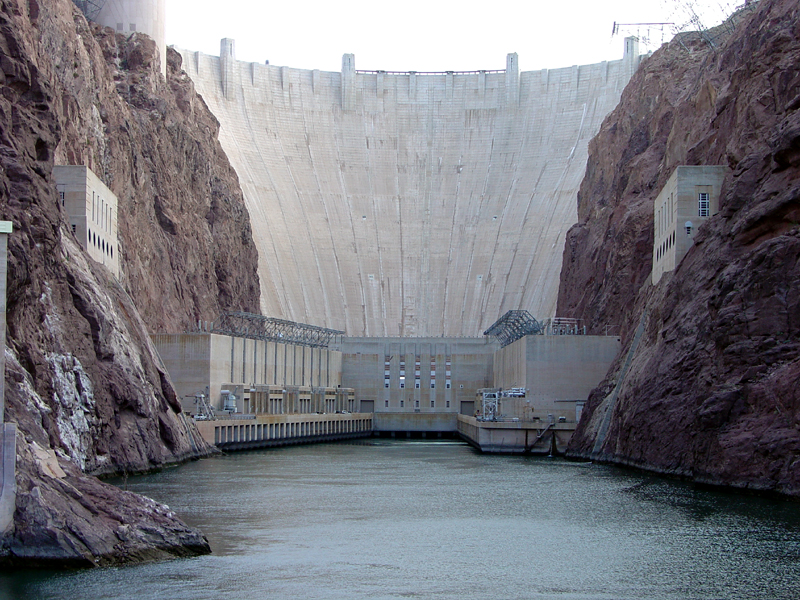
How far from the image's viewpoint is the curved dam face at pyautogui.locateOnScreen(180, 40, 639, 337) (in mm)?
104250

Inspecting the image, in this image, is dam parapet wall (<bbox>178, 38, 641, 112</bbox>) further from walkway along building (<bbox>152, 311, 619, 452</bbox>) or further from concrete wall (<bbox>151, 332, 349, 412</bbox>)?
concrete wall (<bbox>151, 332, 349, 412</bbox>)

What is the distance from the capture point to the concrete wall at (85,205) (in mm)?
57812

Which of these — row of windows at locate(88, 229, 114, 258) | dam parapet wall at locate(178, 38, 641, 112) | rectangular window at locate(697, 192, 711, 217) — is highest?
A: dam parapet wall at locate(178, 38, 641, 112)

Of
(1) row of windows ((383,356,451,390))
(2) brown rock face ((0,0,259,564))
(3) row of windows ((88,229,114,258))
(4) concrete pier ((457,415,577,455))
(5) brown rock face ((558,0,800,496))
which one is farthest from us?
(1) row of windows ((383,356,451,390))

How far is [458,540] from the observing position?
31.8 m

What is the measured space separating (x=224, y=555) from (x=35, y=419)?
1146cm

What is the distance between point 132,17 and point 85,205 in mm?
37187

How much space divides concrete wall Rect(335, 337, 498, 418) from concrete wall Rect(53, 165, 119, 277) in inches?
1575

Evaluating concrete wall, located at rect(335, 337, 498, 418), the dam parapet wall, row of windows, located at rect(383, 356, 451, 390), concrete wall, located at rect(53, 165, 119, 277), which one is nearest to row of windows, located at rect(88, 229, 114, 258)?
concrete wall, located at rect(53, 165, 119, 277)

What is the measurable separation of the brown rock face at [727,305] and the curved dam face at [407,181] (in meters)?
33.4

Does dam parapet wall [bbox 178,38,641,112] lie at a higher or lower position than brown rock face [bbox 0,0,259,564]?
higher

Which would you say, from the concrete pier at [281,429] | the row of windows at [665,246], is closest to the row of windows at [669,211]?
the row of windows at [665,246]

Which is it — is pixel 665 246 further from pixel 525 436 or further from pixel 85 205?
pixel 85 205

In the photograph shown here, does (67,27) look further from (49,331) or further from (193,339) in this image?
(49,331)
